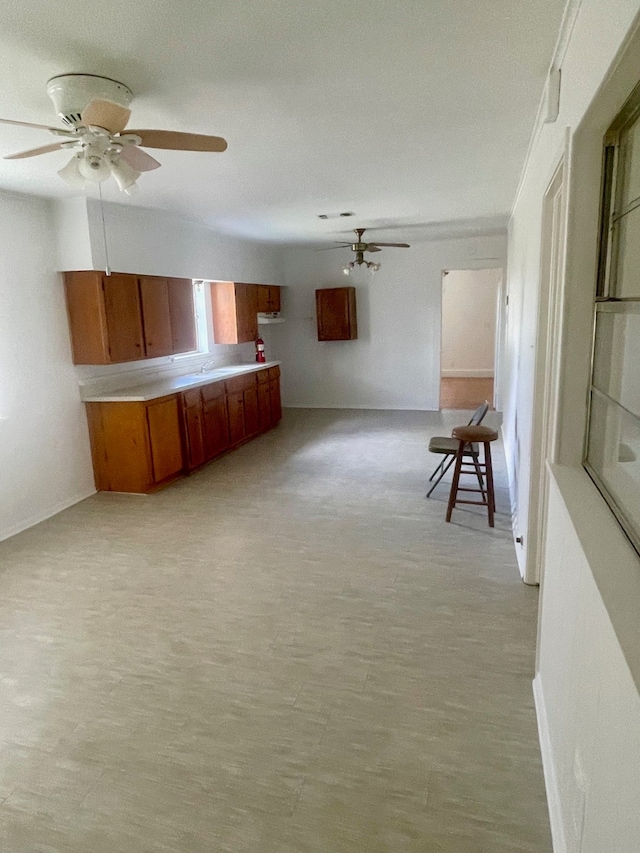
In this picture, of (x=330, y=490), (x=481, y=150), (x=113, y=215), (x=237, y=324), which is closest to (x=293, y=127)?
(x=481, y=150)

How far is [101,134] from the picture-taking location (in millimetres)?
2049

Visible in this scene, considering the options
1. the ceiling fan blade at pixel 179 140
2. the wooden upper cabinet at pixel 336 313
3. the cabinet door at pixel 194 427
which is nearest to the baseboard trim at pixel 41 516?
the cabinet door at pixel 194 427

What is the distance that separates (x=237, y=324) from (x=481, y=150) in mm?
4198

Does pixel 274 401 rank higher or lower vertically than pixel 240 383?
lower

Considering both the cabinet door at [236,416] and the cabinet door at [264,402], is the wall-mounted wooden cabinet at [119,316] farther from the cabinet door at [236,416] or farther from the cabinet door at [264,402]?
the cabinet door at [264,402]

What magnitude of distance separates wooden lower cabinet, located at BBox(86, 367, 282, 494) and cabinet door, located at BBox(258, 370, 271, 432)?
31.6 inches

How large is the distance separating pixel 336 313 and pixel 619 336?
6.55m

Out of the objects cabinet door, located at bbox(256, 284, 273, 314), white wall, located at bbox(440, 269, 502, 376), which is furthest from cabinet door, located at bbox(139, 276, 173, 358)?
Result: white wall, located at bbox(440, 269, 502, 376)

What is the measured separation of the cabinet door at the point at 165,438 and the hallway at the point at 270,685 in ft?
2.50

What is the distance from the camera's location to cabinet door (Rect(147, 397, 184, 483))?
4.77m

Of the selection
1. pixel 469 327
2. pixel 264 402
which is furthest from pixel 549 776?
pixel 469 327

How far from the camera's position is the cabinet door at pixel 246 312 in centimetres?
683

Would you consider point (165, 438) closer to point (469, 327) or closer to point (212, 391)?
point (212, 391)

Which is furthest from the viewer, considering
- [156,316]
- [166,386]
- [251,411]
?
[251,411]
